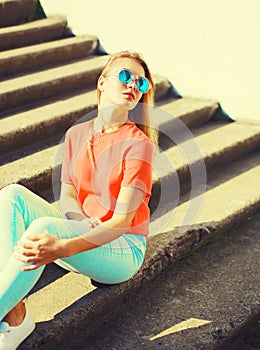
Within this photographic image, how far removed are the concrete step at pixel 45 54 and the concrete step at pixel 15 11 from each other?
14.1 inches

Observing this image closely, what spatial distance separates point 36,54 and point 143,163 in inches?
96.1

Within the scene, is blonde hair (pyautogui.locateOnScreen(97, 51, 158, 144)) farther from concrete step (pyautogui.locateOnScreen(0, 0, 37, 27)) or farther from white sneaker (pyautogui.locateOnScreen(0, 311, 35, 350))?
concrete step (pyautogui.locateOnScreen(0, 0, 37, 27))

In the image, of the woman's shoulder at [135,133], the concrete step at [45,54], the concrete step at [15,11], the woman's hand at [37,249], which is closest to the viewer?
the woman's hand at [37,249]

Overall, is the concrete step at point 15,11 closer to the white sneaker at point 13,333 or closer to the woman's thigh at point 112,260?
the woman's thigh at point 112,260

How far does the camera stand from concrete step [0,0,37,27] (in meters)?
5.10

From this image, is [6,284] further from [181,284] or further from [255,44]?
[255,44]

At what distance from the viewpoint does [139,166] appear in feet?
8.73

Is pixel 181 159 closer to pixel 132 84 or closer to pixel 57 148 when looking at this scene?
pixel 57 148

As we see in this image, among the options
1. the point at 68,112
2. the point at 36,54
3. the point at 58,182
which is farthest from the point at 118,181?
Result: the point at 36,54

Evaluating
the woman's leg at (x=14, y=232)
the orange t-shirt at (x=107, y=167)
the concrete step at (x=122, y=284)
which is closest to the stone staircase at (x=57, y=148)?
the concrete step at (x=122, y=284)

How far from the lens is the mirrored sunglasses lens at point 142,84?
2742 millimetres

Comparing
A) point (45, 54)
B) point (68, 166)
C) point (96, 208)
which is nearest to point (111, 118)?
point (68, 166)

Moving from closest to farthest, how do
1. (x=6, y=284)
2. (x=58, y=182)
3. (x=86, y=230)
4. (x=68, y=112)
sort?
(x=6, y=284)
(x=86, y=230)
(x=58, y=182)
(x=68, y=112)

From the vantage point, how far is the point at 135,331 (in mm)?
2826
